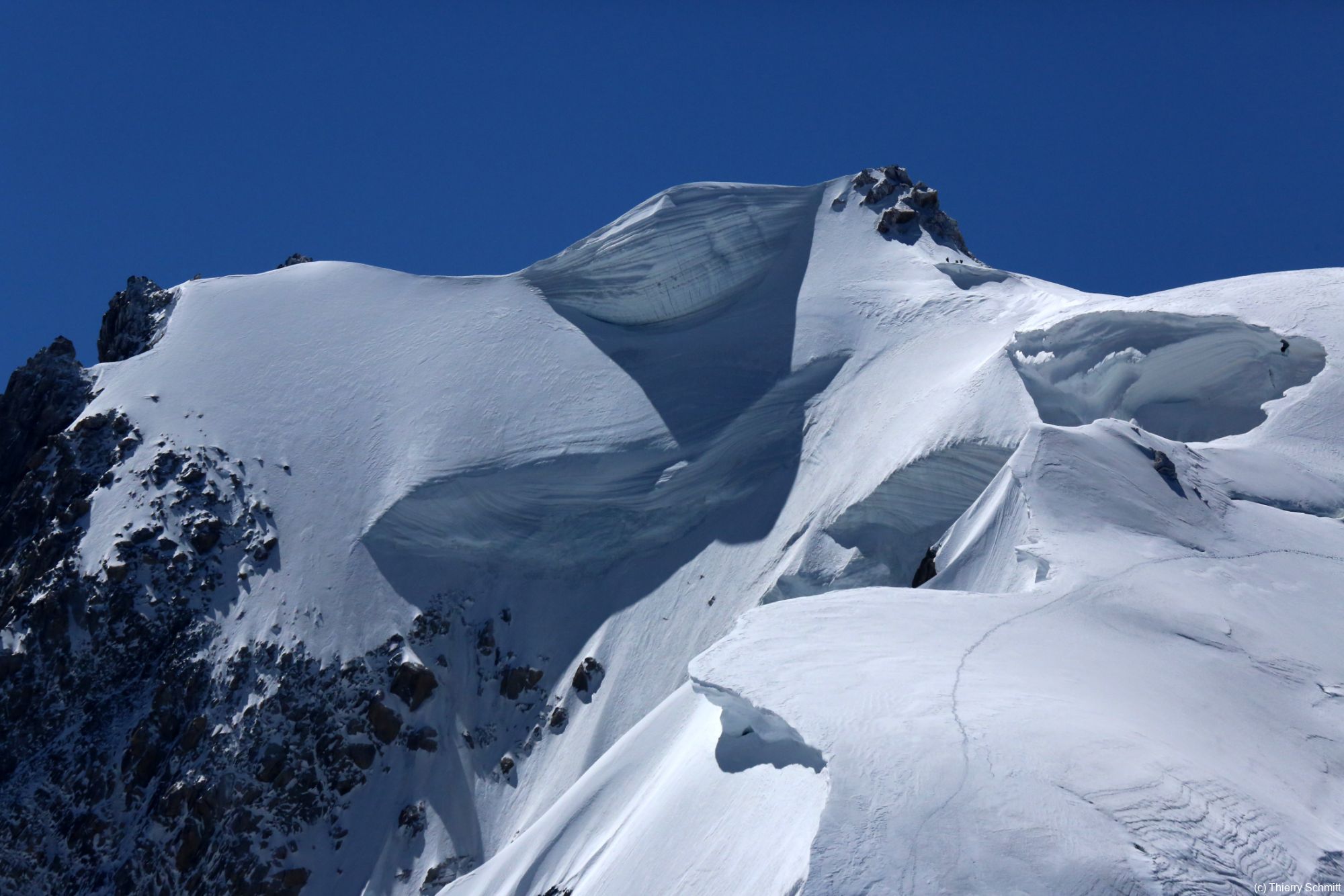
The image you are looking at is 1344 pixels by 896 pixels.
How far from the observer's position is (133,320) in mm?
34812

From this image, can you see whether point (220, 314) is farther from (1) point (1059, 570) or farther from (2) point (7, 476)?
(1) point (1059, 570)

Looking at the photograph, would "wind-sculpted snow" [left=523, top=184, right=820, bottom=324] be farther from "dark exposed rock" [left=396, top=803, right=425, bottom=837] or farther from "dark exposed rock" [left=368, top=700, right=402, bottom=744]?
"dark exposed rock" [left=396, top=803, right=425, bottom=837]

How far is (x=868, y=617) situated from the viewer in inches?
565

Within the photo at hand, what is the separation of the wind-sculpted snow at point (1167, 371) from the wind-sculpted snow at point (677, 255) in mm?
10644

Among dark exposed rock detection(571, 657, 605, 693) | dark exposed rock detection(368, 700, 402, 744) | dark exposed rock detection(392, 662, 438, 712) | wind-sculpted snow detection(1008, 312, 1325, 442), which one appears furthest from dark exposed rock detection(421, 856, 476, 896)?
wind-sculpted snow detection(1008, 312, 1325, 442)

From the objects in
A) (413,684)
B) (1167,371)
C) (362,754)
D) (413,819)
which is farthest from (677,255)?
(413,819)

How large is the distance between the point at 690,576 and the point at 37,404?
59.9ft

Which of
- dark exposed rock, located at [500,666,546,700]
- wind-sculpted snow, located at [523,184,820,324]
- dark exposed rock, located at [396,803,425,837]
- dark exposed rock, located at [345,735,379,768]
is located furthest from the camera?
wind-sculpted snow, located at [523,184,820,324]

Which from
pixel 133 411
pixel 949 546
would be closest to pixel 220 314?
pixel 133 411

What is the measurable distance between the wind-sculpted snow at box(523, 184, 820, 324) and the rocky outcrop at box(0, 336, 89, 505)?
486 inches

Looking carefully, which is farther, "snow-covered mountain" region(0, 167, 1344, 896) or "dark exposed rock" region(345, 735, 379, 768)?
"dark exposed rock" region(345, 735, 379, 768)

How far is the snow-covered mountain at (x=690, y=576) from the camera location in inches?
458

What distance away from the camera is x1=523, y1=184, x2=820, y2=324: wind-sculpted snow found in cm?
3192

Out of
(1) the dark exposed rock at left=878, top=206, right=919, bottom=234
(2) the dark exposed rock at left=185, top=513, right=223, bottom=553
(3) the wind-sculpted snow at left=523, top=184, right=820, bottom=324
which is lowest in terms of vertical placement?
(2) the dark exposed rock at left=185, top=513, right=223, bottom=553
